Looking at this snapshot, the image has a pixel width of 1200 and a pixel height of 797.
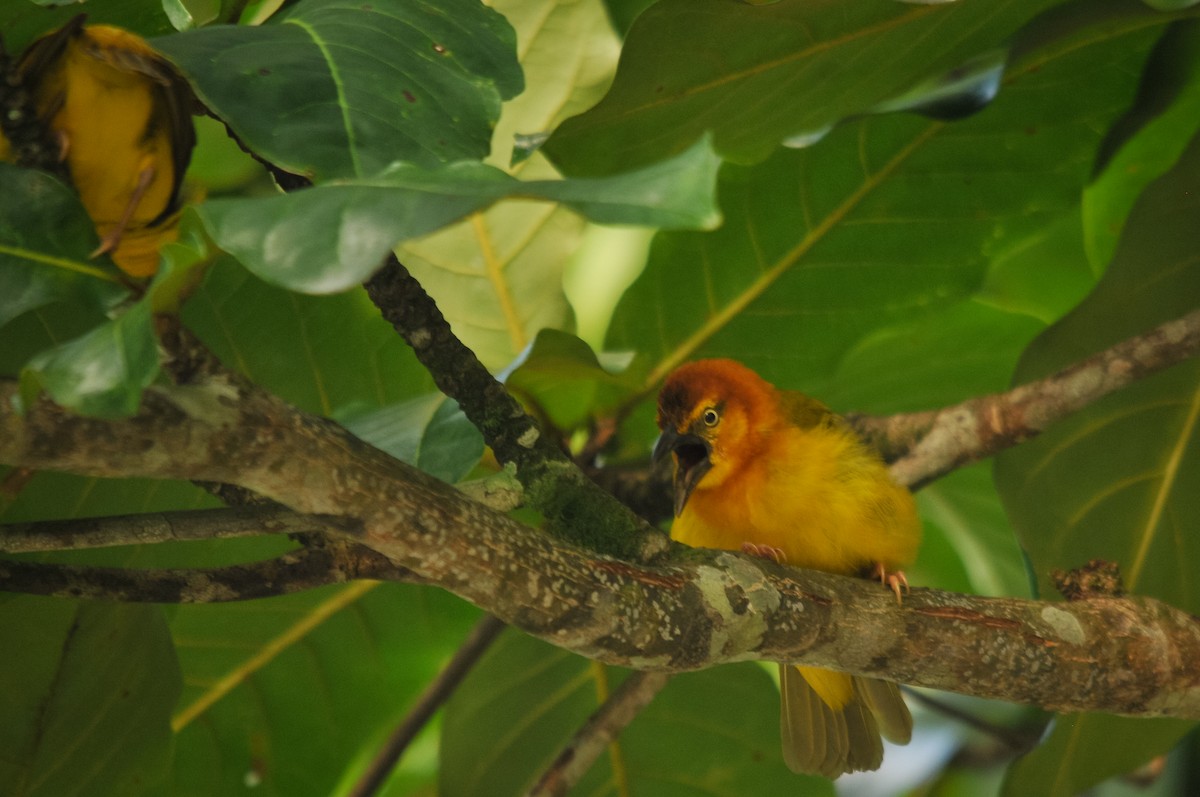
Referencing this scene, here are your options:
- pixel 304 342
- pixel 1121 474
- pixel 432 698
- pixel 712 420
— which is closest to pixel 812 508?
pixel 712 420

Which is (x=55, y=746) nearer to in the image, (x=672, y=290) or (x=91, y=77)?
(x=91, y=77)

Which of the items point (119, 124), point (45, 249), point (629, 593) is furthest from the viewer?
point (119, 124)

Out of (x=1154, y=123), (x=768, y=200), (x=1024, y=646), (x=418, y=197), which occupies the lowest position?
(x=418, y=197)

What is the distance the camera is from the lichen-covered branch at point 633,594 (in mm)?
961

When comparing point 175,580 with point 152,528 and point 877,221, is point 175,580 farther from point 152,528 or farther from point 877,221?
point 877,221

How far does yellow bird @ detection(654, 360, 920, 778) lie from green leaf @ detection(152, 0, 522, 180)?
3.73 feet

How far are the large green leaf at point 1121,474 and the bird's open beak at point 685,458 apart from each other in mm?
590

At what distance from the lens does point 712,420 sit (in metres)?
2.38

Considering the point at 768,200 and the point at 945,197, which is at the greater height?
the point at 945,197

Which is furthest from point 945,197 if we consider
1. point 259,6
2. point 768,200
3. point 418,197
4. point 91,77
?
point 418,197

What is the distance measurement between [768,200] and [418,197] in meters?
1.48

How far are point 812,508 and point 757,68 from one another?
83 centimetres

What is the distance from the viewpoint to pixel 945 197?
2197mm

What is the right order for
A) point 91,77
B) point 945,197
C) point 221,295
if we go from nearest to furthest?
point 91,77
point 221,295
point 945,197
